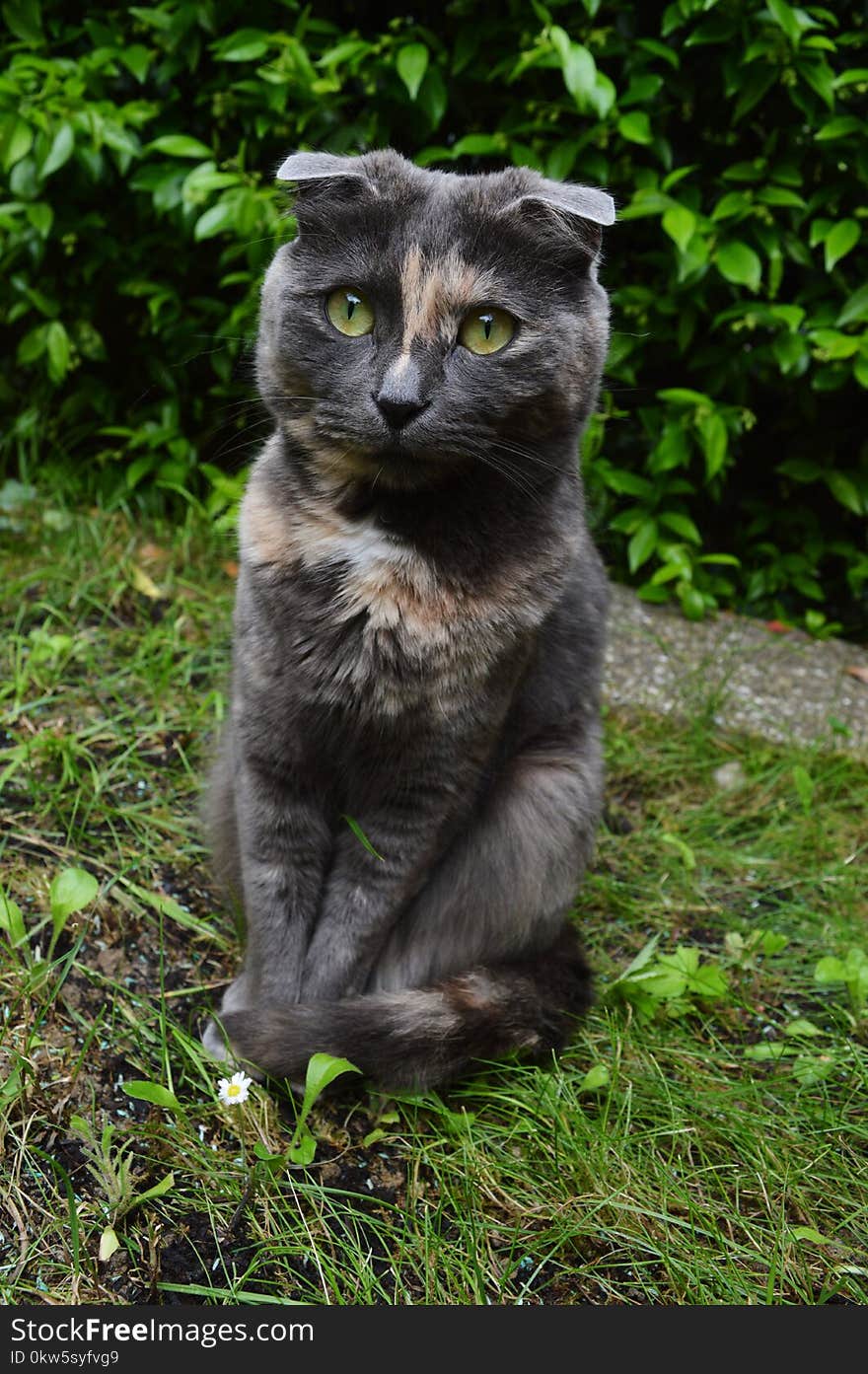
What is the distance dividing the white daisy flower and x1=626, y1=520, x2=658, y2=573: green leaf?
1.97m

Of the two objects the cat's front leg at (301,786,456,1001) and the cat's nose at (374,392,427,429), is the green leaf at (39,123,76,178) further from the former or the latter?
the cat's front leg at (301,786,456,1001)

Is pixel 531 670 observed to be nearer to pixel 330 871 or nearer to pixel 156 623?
pixel 330 871

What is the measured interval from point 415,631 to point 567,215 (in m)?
0.60

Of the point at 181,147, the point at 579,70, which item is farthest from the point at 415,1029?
the point at 181,147

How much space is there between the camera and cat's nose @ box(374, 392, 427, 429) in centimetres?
159

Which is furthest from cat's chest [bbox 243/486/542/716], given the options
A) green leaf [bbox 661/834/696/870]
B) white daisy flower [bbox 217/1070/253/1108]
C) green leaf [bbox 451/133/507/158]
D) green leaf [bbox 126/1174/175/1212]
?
green leaf [bbox 451/133/507/158]

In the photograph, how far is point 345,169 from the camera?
1.70 m

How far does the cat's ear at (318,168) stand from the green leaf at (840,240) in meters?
1.71

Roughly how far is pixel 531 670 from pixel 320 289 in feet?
2.35

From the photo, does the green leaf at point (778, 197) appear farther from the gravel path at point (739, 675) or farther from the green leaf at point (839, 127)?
the gravel path at point (739, 675)

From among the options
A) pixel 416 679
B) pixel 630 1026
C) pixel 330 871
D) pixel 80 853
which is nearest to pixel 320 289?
pixel 416 679

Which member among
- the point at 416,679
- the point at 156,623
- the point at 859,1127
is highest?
the point at 416,679

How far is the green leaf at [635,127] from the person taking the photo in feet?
9.57

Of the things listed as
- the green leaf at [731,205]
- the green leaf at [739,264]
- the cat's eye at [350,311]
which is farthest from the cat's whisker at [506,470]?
the green leaf at [731,205]
